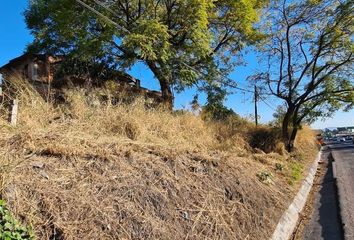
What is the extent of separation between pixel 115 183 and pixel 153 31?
948 centimetres

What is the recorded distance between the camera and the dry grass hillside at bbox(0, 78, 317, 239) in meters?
4.29

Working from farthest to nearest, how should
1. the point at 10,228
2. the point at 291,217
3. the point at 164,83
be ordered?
the point at 164,83 < the point at 291,217 < the point at 10,228

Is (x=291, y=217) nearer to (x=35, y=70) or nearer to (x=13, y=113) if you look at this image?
(x=13, y=113)

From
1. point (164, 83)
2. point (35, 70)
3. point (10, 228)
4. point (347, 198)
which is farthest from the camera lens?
point (35, 70)

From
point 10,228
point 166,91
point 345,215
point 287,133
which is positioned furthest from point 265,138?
point 10,228

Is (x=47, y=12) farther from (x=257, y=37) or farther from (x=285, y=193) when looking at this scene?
(x=285, y=193)

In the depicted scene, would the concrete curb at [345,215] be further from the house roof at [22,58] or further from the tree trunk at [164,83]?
the house roof at [22,58]

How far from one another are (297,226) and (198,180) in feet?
9.26

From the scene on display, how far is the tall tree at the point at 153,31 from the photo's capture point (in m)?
14.6

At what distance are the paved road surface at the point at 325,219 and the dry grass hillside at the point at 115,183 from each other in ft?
2.42

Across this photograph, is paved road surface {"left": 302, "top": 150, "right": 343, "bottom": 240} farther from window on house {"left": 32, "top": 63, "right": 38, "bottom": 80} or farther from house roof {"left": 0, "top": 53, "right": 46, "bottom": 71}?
house roof {"left": 0, "top": 53, "right": 46, "bottom": 71}

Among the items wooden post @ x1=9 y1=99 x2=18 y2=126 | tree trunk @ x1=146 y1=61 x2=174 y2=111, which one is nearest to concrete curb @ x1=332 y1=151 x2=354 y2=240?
wooden post @ x1=9 y1=99 x2=18 y2=126

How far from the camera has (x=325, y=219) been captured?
9125 millimetres

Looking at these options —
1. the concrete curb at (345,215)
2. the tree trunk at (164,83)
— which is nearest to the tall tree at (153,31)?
the tree trunk at (164,83)
